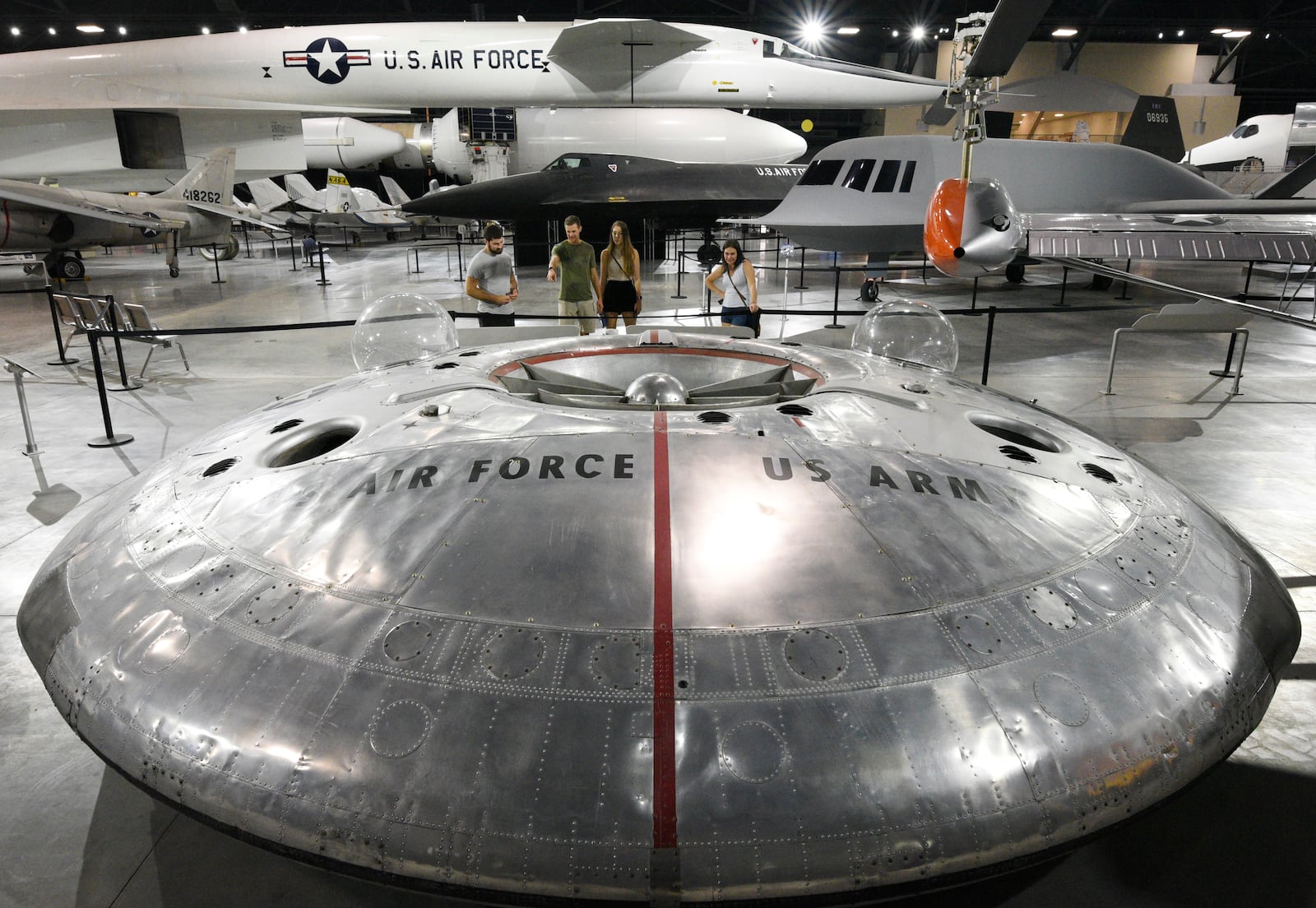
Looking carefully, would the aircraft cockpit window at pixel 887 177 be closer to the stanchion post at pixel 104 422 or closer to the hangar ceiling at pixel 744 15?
the stanchion post at pixel 104 422

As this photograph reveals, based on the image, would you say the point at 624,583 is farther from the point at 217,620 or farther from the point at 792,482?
the point at 217,620

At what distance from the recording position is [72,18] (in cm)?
3575

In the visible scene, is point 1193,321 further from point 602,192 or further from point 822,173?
point 602,192

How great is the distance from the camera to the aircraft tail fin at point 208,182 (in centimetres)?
2362

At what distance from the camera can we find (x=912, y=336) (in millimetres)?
5316

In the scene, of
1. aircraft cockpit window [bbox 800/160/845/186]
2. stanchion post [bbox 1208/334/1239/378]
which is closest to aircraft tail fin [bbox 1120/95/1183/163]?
aircraft cockpit window [bbox 800/160/845/186]

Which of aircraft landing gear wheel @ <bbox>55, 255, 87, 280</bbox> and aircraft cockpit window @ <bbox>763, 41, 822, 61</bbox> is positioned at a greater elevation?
aircraft cockpit window @ <bbox>763, 41, 822, 61</bbox>

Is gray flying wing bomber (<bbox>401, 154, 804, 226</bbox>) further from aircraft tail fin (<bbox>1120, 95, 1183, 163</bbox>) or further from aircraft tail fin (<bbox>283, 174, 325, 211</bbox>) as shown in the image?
aircraft tail fin (<bbox>283, 174, 325, 211</bbox>)

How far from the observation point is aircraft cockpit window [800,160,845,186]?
14.9m

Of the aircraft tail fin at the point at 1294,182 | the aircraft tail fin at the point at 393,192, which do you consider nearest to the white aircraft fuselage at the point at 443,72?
the aircraft tail fin at the point at 1294,182

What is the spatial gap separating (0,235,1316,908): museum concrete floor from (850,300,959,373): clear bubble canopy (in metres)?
2.41

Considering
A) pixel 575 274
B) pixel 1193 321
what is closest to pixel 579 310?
pixel 575 274

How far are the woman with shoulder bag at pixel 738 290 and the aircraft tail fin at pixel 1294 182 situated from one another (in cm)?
817

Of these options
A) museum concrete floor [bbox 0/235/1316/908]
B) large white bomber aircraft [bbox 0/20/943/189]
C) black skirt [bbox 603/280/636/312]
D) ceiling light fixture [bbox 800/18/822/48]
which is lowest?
museum concrete floor [bbox 0/235/1316/908]
